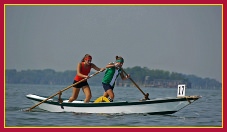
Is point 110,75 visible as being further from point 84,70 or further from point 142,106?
point 142,106

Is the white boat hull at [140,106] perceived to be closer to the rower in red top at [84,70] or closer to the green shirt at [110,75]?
the rower in red top at [84,70]

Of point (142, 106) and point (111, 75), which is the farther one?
point (111, 75)

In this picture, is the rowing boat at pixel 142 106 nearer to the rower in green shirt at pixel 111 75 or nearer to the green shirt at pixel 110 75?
the rower in green shirt at pixel 111 75

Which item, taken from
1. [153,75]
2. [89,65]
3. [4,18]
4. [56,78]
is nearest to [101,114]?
[89,65]

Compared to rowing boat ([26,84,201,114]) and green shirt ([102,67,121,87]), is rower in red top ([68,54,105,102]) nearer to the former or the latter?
green shirt ([102,67,121,87])

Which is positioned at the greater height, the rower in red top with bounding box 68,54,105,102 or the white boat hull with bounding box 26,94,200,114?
the rower in red top with bounding box 68,54,105,102

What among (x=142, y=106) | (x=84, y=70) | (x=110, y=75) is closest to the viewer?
(x=142, y=106)

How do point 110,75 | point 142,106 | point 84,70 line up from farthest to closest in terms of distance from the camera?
point 84,70, point 110,75, point 142,106

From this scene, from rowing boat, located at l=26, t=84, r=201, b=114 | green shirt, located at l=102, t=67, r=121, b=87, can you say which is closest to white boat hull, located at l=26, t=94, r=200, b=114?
rowing boat, located at l=26, t=84, r=201, b=114

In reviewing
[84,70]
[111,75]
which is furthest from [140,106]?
[84,70]

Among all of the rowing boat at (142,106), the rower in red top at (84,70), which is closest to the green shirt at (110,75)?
the rower in red top at (84,70)

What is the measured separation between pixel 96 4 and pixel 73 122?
413cm

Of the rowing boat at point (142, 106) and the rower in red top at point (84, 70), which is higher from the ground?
the rower in red top at point (84, 70)

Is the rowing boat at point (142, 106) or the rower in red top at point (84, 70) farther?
the rower in red top at point (84, 70)
